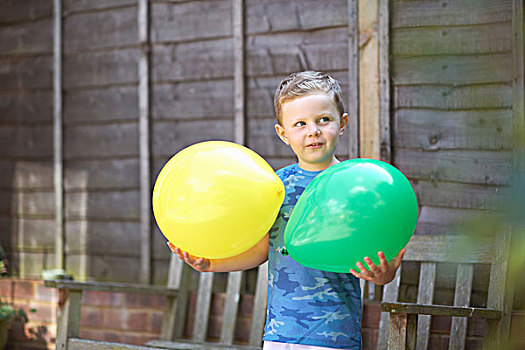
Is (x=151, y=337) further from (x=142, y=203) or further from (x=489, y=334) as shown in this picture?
(x=489, y=334)

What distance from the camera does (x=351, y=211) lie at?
1170 mm

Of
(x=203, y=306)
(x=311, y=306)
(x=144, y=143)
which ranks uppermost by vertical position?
(x=144, y=143)

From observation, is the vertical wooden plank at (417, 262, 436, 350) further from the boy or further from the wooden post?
the boy

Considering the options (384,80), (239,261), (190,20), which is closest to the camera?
(239,261)

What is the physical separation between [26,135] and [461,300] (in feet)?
8.10

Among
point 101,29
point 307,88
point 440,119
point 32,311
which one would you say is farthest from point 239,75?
point 32,311

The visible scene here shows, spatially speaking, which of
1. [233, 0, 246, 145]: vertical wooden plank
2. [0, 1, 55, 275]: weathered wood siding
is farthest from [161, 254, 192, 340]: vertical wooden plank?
[0, 1, 55, 275]: weathered wood siding

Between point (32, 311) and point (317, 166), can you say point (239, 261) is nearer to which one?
point (317, 166)

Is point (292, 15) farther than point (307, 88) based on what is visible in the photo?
Yes

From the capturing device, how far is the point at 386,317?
7.52ft

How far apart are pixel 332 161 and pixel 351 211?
0.34 metres

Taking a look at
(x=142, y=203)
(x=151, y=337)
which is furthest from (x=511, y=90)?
(x=151, y=337)

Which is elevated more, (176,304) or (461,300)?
(461,300)

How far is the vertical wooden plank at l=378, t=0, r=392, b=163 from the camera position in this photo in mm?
2441
